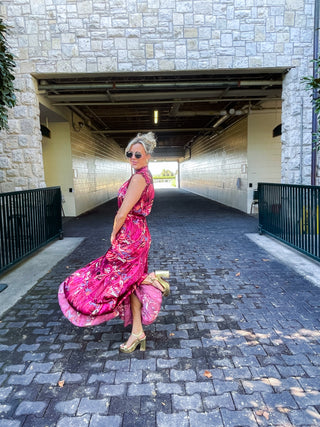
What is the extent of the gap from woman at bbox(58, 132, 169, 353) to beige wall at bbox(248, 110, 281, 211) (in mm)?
8490

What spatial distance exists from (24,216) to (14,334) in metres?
2.65

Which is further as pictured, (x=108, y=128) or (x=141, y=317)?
(x=108, y=128)

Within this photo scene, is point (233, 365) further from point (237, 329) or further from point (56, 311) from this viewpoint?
point (56, 311)

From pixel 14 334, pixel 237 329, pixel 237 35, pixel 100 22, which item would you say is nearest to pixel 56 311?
pixel 14 334

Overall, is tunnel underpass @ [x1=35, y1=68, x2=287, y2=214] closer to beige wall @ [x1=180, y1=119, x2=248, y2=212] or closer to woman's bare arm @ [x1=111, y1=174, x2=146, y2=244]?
beige wall @ [x1=180, y1=119, x2=248, y2=212]

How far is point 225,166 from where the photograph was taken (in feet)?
43.3

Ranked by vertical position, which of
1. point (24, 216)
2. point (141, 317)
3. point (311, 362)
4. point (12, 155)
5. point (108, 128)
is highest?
point (108, 128)

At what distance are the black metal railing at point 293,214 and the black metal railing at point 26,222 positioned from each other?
182 inches

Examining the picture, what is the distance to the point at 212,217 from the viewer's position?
31.8 feet

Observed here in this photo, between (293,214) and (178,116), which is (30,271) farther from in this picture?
(178,116)

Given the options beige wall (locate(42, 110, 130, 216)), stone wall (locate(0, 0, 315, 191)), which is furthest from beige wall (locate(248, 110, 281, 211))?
beige wall (locate(42, 110, 130, 216))

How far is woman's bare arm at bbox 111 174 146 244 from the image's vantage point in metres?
2.25

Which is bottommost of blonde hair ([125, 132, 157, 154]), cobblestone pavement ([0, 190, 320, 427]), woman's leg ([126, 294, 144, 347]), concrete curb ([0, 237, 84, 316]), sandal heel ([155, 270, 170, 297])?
cobblestone pavement ([0, 190, 320, 427])

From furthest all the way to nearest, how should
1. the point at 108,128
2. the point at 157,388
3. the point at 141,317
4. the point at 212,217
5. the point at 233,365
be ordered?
the point at 108,128
the point at 212,217
the point at 141,317
the point at 233,365
the point at 157,388
